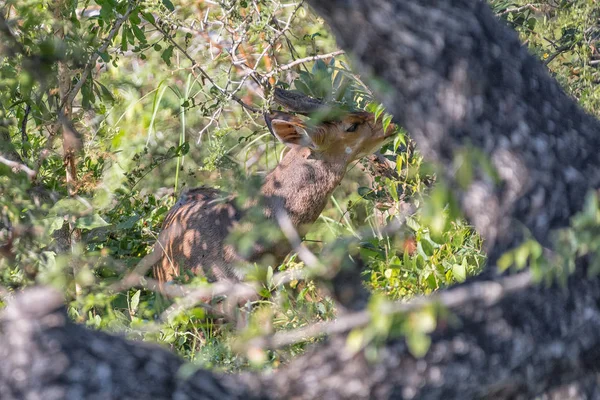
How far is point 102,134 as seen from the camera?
583cm

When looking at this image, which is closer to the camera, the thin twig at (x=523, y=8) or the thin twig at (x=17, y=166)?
the thin twig at (x=17, y=166)

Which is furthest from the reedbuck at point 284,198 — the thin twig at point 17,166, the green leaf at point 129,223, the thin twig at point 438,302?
the thin twig at point 438,302

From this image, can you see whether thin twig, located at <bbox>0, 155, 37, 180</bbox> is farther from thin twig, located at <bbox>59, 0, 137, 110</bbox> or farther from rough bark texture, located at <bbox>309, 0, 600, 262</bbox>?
rough bark texture, located at <bbox>309, 0, 600, 262</bbox>

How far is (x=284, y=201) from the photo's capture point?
621 cm

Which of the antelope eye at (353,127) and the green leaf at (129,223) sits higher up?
the antelope eye at (353,127)

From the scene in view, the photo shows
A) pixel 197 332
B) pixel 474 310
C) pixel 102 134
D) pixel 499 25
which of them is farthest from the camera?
pixel 102 134

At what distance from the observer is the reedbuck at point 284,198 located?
591 cm

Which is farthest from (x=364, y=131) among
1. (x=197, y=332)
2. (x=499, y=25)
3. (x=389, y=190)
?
(x=499, y=25)

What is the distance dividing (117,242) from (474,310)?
4.58m

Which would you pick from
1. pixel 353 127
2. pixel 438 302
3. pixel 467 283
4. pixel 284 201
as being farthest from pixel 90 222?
pixel 438 302

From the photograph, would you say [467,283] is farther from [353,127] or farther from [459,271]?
[353,127]

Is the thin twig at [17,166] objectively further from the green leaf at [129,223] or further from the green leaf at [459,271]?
the green leaf at [129,223]

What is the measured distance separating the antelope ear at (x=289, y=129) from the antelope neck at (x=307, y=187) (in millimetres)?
146

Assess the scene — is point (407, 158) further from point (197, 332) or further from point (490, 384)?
point (490, 384)
